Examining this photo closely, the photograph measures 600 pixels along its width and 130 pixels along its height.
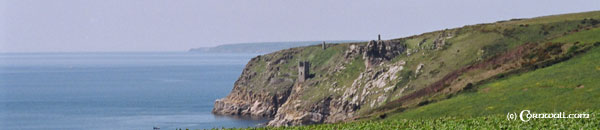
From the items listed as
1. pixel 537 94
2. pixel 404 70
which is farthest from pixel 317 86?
pixel 537 94

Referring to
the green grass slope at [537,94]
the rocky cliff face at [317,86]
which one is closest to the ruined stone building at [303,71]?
the rocky cliff face at [317,86]

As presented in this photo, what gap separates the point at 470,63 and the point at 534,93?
47.5m

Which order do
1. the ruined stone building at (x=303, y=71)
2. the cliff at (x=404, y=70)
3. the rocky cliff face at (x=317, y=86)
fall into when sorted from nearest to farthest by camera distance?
the cliff at (x=404, y=70), the rocky cliff face at (x=317, y=86), the ruined stone building at (x=303, y=71)

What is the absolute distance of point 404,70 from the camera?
443ft

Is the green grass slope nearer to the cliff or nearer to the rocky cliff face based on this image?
the cliff

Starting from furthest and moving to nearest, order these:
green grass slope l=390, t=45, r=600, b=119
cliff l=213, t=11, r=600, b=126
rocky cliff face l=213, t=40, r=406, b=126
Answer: rocky cliff face l=213, t=40, r=406, b=126
cliff l=213, t=11, r=600, b=126
green grass slope l=390, t=45, r=600, b=119

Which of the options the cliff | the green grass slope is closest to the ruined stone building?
the cliff

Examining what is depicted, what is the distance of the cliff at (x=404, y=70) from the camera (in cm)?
10831

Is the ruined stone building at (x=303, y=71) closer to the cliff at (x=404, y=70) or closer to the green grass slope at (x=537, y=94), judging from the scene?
the cliff at (x=404, y=70)

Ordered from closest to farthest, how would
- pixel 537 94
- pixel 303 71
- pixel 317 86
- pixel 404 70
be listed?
pixel 537 94 < pixel 404 70 < pixel 317 86 < pixel 303 71

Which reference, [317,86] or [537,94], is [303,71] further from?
[537,94]

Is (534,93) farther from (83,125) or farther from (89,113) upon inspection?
(89,113)

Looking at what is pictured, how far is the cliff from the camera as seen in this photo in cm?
10831

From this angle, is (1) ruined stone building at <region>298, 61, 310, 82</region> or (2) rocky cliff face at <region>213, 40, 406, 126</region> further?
(1) ruined stone building at <region>298, 61, 310, 82</region>
